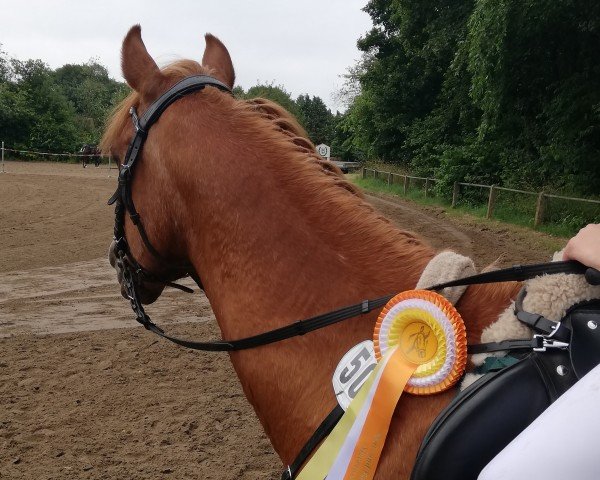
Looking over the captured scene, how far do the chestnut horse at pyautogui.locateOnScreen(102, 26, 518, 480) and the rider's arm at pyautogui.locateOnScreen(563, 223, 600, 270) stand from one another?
0.25 meters

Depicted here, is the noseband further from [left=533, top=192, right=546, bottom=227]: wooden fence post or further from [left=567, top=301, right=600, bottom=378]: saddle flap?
[left=533, top=192, right=546, bottom=227]: wooden fence post

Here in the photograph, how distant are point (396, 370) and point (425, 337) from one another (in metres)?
0.13

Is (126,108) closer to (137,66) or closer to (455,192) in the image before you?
(137,66)

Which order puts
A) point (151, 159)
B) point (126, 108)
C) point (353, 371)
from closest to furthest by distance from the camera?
point (353, 371), point (151, 159), point (126, 108)

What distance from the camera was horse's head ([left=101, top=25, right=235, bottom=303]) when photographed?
195cm

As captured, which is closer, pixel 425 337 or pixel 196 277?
pixel 425 337

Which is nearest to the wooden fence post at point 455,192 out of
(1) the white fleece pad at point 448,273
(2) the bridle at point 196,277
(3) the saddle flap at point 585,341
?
(2) the bridle at point 196,277

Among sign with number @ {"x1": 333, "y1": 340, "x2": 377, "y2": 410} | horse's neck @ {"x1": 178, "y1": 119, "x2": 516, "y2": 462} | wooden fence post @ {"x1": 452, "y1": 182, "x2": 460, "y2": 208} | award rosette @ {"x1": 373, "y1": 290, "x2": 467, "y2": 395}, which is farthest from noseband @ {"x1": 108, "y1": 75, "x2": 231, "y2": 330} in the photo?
wooden fence post @ {"x1": 452, "y1": 182, "x2": 460, "y2": 208}

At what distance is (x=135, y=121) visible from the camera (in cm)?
200

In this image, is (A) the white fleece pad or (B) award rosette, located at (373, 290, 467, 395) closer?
(B) award rosette, located at (373, 290, 467, 395)

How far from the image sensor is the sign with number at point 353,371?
153 cm

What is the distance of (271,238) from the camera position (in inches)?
70.1

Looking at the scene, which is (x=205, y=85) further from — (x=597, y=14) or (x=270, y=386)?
(x=597, y=14)

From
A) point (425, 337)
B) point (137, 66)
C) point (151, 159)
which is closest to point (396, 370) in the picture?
point (425, 337)
